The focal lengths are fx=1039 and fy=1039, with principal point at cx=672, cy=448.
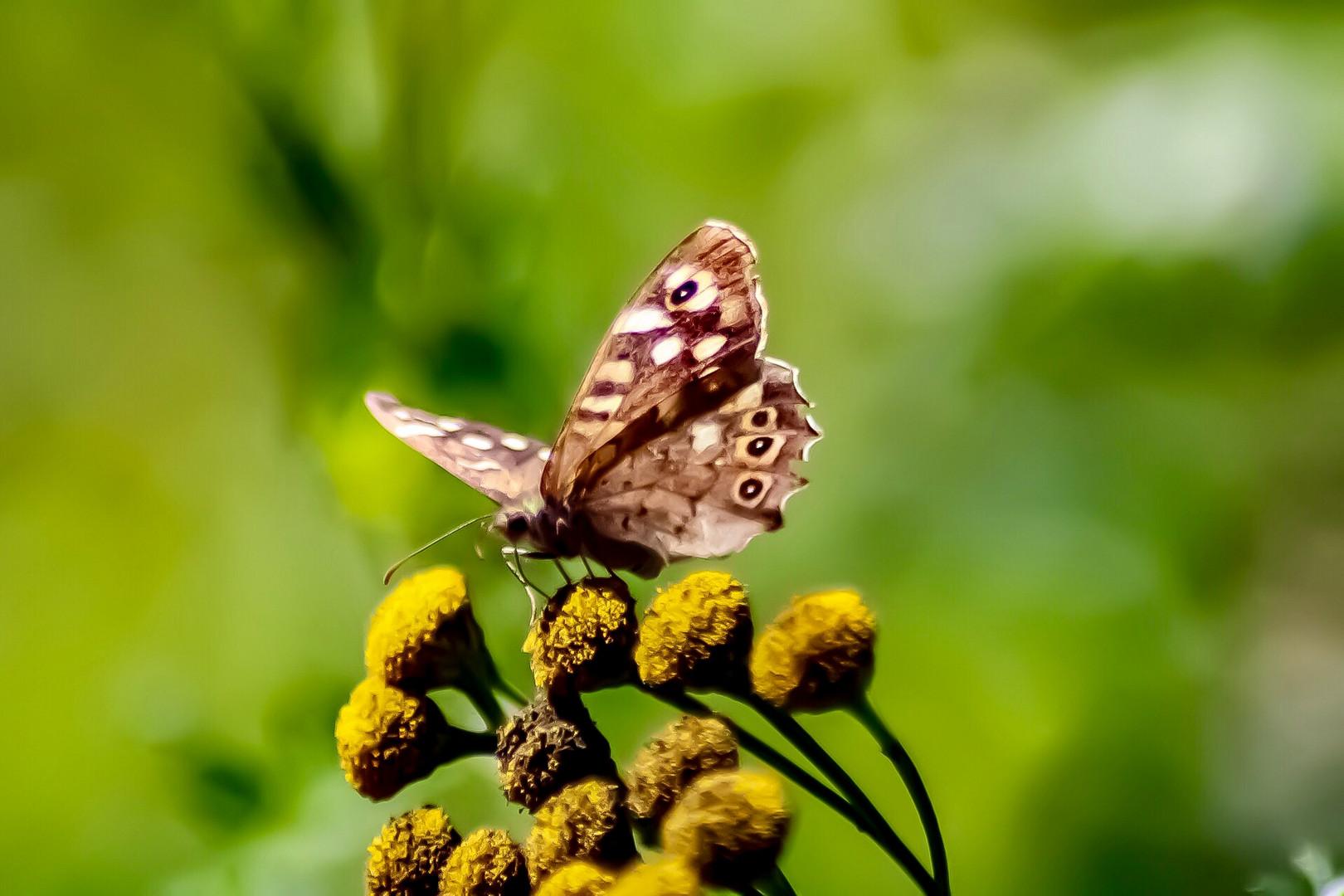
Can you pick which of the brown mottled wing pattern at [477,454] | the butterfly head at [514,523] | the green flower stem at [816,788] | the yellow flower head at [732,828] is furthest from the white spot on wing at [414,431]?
the yellow flower head at [732,828]

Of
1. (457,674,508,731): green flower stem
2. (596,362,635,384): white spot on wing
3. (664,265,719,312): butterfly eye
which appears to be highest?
(664,265,719,312): butterfly eye

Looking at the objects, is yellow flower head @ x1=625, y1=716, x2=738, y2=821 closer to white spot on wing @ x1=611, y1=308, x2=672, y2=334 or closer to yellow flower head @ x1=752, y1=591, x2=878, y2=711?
yellow flower head @ x1=752, y1=591, x2=878, y2=711

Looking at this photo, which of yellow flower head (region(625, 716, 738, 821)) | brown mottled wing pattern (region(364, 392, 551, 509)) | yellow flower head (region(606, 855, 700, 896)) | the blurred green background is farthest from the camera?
the blurred green background

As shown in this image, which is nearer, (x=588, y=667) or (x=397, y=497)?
(x=588, y=667)

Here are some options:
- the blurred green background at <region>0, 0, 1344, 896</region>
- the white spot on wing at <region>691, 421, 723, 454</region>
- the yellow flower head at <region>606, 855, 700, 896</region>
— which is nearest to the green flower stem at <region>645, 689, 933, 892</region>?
the yellow flower head at <region>606, 855, 700, 896</region>

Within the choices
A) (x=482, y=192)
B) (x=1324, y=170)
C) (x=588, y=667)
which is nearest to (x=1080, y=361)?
(x=1324, y=170)

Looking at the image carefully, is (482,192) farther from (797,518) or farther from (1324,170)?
(1324,170)

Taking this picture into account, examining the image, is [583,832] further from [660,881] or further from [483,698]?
[483,698]
